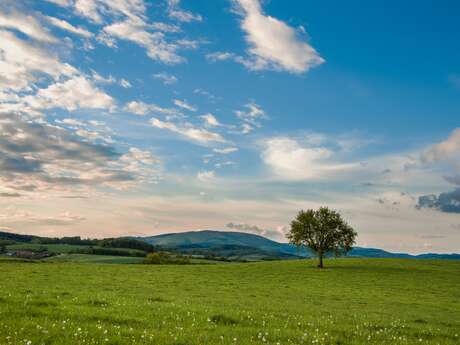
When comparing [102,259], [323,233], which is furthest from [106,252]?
[323,233]

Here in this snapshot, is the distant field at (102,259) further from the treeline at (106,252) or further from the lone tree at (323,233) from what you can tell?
the lone tree at (323,233)

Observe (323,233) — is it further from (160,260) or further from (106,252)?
(106,252)

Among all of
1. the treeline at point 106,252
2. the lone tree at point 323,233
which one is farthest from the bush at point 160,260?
the treeline at point 106,252

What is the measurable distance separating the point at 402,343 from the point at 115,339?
10148 millimetres

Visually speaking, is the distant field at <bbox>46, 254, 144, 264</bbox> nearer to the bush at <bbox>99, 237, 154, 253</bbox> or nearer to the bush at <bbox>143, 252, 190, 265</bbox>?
the bush at <bbox>143, 252, 190, 265</bbox>

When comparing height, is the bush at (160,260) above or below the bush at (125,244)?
below

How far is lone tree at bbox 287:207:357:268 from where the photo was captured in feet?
258

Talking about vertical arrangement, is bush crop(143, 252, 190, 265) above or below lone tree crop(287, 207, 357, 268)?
below

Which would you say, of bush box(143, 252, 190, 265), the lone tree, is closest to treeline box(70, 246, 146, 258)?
bush box(143, 252, 190, 265)

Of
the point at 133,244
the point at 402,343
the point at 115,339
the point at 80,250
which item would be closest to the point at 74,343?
the point at 115,339

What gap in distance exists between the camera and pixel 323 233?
79062 millimetres

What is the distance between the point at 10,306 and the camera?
15781 mm

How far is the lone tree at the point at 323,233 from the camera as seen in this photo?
78688mm

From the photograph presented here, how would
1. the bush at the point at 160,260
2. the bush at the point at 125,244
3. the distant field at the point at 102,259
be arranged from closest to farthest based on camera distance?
1. the bush at the point at 160,260
2. the distant field at the point at 102,259
3. the bush at the point at 125,244
